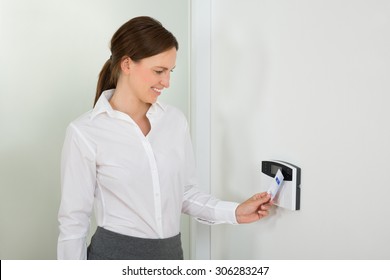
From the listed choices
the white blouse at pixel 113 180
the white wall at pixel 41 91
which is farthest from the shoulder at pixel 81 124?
the white wall at pixel 41 91

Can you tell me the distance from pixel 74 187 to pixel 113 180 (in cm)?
11

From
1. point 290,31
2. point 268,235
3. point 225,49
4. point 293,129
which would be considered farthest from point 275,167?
point 225,49

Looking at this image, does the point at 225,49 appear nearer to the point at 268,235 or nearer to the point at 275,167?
the point at 275,167

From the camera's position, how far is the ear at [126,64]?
1.40 m

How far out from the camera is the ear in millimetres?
1403

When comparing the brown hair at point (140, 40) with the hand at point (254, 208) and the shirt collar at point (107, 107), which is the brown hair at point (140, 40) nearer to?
the shirt collar at point (107, 107)

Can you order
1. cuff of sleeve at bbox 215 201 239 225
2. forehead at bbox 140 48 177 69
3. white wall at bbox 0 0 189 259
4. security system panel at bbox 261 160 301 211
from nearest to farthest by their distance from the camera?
security system panel at bbox 261 160 301 211
forehead at bbox 140 48 177 69
cuff of sleeve at bbox 215 201 239 225
white wall at bbox 0 0 189 259

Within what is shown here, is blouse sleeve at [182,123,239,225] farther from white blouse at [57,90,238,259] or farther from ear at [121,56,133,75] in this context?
ear at [121,56,133,75]

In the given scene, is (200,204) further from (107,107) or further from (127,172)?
(107,107)

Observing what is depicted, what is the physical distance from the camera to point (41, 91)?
5.77 feet

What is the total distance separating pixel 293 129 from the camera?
1.30m

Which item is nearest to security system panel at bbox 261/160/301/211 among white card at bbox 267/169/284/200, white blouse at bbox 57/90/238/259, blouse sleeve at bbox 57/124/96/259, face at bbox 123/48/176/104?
white card at bbox 267/169/284/200

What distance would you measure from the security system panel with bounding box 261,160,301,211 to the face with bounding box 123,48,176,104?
39cm
